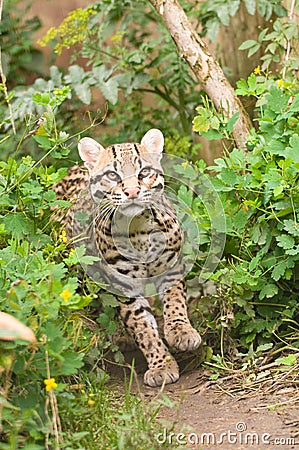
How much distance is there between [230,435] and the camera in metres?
3.28

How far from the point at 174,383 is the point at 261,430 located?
2.86 ft

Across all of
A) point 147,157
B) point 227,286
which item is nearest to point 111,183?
point 147,157

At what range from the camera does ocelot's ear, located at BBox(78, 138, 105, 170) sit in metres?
4.22

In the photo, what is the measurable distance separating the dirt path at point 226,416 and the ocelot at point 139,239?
0.19 m

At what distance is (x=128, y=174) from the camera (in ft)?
13.2

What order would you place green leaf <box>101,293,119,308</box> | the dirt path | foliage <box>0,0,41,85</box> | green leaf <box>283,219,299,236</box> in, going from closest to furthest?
the dirt path < green leaf <box>283,219,299,236</box> < green leaf <box>101,293,119,308</box> < foliage <box>0,0,41,85</box>

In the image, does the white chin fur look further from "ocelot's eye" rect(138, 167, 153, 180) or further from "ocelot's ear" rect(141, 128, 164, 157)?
"ocelot's ear" rect(141, 128, 164, 157)

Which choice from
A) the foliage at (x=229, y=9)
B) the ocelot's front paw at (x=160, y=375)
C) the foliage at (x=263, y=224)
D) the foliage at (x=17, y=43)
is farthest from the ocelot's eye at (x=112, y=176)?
the foliage at (x=17, y=43)

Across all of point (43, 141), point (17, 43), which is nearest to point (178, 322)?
point (43, 141)

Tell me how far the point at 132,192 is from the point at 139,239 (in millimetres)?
389

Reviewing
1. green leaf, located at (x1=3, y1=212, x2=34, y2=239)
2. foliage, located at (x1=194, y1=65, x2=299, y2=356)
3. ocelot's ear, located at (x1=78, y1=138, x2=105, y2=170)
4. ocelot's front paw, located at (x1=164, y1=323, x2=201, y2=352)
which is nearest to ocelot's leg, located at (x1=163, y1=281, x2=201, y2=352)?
ocelot's front paw, located at (x1=164, y1=323, x2=201, y2=352)

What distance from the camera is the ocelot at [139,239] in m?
4.05

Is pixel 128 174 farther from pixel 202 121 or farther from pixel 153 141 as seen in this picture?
pixel 202 121

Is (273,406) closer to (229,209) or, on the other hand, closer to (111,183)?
(229,209)
